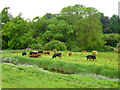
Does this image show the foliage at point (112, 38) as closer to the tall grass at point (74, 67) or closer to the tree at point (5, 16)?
the tree at point (5, 16)

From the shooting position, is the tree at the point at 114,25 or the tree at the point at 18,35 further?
the tree at the point at 114,25

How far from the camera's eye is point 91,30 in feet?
122

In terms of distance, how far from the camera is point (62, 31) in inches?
1532

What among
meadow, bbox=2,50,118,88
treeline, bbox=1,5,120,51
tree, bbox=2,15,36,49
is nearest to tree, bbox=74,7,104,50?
treeline, bbox=1,5,120,51

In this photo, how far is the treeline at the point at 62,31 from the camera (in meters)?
33.3

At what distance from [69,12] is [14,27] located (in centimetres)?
1564

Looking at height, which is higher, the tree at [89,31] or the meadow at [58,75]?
the tree at [89,31]

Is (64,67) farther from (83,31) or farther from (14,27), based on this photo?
(83,31)

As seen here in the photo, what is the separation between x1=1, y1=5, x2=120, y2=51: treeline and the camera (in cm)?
3328

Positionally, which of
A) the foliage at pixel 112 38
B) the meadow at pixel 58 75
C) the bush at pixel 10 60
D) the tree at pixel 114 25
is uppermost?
the tree at pixel 114 25

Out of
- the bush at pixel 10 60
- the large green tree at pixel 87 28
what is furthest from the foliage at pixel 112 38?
the bush at pixel 10 60

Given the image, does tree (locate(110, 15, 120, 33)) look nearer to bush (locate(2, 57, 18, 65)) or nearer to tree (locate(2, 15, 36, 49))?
tree (locate(2, 15, 36, 49))

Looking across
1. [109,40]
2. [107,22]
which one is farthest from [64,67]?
[107,22]

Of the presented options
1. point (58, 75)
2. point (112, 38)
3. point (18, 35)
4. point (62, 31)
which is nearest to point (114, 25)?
point (112, 38)
